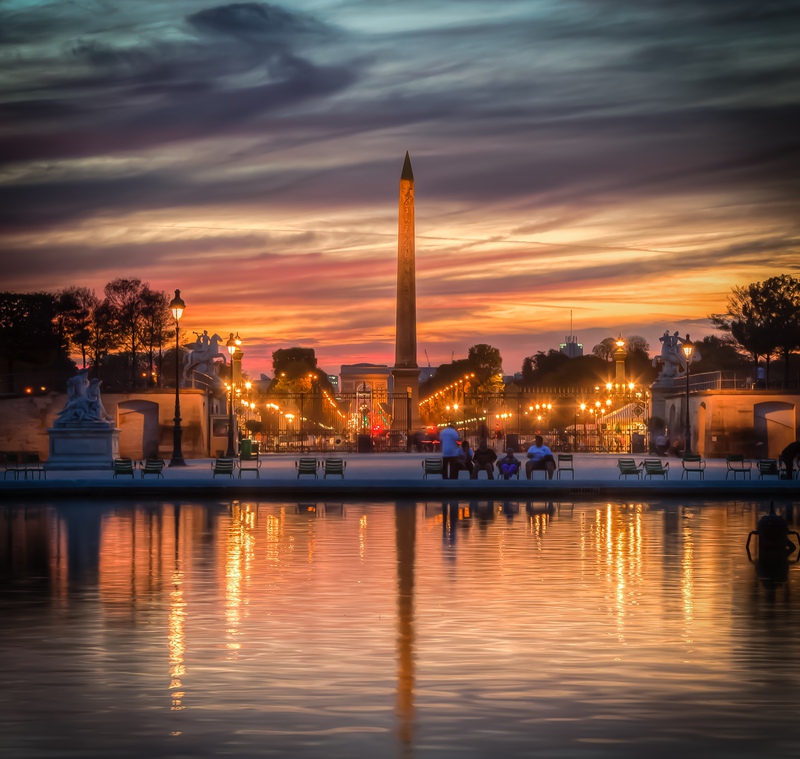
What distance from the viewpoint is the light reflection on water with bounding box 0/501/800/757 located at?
8281 millimetres

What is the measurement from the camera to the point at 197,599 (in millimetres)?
14484

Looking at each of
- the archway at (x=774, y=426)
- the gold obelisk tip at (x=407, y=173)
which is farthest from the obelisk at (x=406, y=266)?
the archway at (x=774, y=426)

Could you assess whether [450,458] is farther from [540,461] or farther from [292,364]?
[292,364]

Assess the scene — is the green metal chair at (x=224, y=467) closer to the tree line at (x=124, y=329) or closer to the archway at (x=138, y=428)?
the archway at (x=138, y=428)

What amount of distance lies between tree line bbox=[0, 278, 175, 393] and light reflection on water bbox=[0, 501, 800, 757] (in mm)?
67836

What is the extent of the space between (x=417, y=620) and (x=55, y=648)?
11.0 feet

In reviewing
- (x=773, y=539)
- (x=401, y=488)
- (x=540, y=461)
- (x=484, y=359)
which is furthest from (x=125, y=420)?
(x=484, y=359)

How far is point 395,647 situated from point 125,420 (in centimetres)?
4972

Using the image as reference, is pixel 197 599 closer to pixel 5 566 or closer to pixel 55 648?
pixel 55 648

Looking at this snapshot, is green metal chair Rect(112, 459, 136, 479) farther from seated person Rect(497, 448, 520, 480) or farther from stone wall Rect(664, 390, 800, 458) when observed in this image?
stone wall Rect(664, 390, 800, 458)

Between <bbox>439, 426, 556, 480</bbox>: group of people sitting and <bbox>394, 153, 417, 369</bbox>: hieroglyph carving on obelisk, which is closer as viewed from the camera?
<bbox>439, 426, 556, 480</bbox>: group of people sitting

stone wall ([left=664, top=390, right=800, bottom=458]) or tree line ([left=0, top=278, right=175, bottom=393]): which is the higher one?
tree line ([left=0, top=278, right=175, bottom=393])

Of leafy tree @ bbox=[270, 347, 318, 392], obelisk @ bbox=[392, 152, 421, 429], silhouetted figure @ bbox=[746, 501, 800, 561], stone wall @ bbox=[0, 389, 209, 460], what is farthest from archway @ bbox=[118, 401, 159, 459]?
leafy tree @ bbox=[270, 347, 318, 392]

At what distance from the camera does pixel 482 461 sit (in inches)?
1500
